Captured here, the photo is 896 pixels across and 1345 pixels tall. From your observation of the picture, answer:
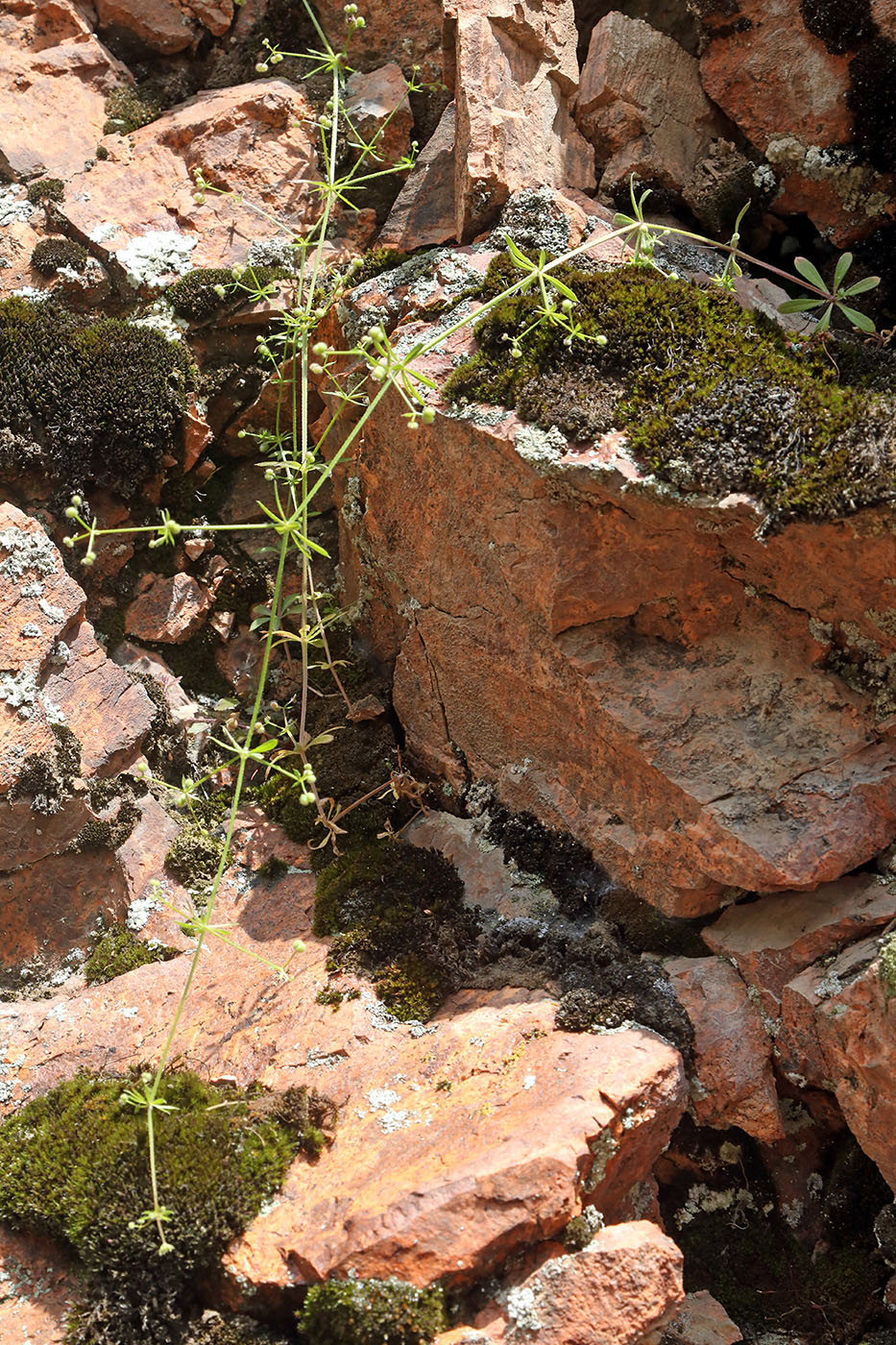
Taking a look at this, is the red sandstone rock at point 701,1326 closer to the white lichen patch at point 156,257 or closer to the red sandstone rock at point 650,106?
the red sandstone rock at point 650,106

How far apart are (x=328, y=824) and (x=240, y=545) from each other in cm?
165

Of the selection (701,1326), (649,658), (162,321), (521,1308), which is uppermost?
(162,321)

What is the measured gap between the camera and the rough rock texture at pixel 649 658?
3.77m

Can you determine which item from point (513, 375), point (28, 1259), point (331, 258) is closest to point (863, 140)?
point (513, 375)

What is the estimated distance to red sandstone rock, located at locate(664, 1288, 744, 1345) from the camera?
11.8 ft

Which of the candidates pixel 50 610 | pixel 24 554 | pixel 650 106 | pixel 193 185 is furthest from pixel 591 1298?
pixel 193 185

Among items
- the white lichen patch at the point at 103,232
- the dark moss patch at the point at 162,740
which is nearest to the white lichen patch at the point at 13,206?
the white lichen patch at the point at 103,232

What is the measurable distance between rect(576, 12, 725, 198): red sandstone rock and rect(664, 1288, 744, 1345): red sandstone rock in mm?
4863

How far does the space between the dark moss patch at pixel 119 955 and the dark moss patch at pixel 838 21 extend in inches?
200

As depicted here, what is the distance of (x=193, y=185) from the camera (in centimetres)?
548

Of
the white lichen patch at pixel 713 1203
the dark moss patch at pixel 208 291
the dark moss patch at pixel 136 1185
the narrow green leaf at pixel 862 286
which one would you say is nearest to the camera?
the dark moss patch at pixel 136 1185

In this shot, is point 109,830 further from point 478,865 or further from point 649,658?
point 649,658

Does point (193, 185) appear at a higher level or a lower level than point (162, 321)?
higher

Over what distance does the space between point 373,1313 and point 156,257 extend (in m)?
4.75
